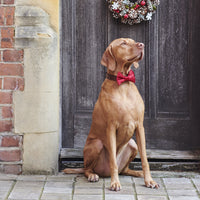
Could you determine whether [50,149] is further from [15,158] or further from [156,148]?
[156,148]

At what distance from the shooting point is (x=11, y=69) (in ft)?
12.8

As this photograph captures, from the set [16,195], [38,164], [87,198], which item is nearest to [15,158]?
[38,164]

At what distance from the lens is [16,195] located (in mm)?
3336

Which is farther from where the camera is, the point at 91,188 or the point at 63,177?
the point at 63,177

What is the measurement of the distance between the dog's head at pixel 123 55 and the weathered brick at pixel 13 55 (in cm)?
89

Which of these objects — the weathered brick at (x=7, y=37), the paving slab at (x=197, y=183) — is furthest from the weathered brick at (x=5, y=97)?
the paving slab at (x=197, y=183)

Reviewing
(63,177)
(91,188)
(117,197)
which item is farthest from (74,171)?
(117,197)

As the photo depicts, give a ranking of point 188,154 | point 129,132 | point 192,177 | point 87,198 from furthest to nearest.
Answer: point 188,154 < point 192,177 < point 129,132 < point 87,198

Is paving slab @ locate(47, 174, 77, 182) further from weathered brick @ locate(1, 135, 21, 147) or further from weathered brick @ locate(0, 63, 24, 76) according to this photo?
weathered brick @ locate(0, 63, 24, 76)

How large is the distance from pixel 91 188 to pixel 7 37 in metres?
1.74

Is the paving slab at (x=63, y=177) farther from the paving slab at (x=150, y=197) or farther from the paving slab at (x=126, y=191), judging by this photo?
the paving slab at (x=150, y=197)

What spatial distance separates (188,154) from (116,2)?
6.11 feet

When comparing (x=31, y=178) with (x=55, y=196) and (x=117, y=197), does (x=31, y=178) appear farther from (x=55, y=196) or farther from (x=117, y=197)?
(x=117, y=197)

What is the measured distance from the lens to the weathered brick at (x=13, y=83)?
390 cm
